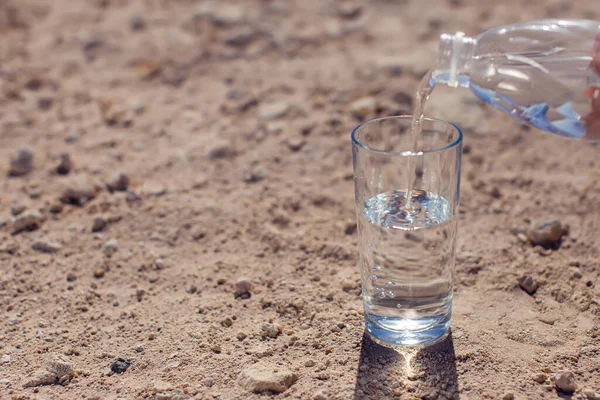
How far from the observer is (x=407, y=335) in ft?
7.09

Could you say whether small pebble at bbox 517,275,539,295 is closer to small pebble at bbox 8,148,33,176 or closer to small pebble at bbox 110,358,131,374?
small pebble at bbox 110,358,131,374

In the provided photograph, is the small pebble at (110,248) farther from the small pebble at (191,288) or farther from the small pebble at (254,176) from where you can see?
the small pebble at (254,176)

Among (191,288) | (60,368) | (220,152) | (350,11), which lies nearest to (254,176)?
(220,152)

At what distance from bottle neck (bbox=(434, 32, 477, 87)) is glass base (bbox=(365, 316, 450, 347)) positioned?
710 millimetres

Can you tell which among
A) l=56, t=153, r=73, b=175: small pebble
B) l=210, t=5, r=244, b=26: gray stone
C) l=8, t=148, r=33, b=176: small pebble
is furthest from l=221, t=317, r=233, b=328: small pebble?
l=210, t=5, r=244, b=26: gray stone

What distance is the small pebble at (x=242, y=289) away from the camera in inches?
99.1

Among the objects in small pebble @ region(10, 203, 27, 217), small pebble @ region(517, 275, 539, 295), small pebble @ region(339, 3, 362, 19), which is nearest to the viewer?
small pebble @ region(517, 275, 539, 295)

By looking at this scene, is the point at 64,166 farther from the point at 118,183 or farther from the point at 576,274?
the point at 576,274

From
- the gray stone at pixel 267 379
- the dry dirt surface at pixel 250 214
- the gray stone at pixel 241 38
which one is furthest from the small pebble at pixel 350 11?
the gray stone at pixel 267 379

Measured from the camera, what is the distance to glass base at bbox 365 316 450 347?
216 cm

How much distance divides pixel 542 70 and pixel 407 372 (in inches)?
37.5

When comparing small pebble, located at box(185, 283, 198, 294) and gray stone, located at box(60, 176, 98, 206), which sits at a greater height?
gray stone, located at box(60, 176, 98, 206)

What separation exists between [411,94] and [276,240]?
1383 mm

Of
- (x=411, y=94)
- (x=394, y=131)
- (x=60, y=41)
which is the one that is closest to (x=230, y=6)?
(x=60, y=41)
